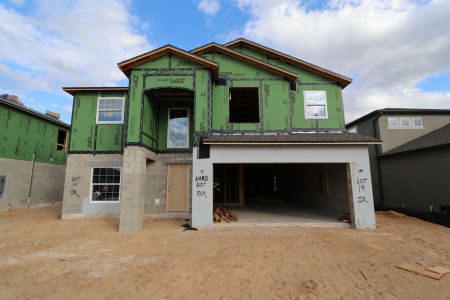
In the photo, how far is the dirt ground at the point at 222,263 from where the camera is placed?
14.4 feet

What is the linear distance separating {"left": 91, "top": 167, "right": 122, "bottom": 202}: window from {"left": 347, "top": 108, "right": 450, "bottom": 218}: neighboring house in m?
16.1

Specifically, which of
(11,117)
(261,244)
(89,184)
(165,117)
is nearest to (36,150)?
(11,117)

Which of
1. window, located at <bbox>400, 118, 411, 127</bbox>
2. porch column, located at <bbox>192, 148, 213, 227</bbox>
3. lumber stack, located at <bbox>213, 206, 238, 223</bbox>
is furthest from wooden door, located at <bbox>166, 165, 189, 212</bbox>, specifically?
window, located at <bbox>400, 118, 411, 127</bbox>

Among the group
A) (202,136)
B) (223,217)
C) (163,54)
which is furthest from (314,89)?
(223,217)

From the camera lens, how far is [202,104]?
33.9 ft

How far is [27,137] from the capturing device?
52.7 ft

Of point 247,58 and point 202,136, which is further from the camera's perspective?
point 247,58

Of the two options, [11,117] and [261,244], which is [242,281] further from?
[11,117]

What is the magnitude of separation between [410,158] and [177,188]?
1315cm

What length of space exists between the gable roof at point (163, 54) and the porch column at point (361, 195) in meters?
7.51

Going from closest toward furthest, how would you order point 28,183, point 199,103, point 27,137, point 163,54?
point 199,103 → point 163,54 → point 28,183 → point 27,137

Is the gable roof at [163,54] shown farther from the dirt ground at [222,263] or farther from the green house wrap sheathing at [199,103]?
the dirt ground at [222,263]

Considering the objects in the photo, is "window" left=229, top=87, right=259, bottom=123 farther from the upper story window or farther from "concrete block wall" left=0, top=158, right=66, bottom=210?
"concrete block wall" left=0, top=158, right=66, bottom=210

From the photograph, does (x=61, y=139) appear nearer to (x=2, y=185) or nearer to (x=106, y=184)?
(x=2, y=185)
